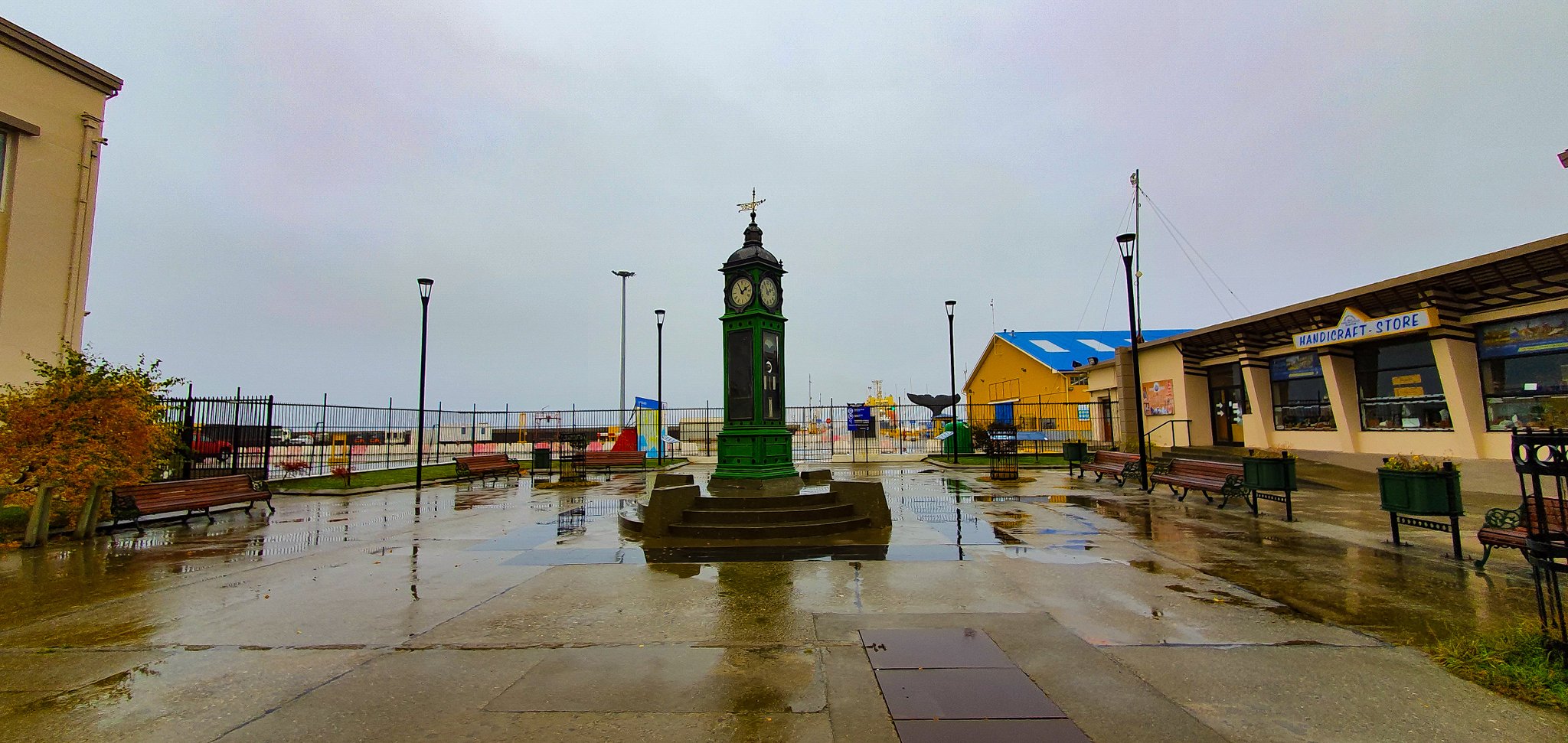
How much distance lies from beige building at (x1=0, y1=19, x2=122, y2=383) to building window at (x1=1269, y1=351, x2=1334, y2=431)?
32567 millimetres

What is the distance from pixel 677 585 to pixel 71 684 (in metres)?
4.38

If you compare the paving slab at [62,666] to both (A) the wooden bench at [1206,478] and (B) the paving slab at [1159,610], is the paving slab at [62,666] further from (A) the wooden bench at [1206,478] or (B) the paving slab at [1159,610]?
(A) the wooden bench at [1206,478]

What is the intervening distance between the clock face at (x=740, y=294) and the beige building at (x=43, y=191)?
15832mm

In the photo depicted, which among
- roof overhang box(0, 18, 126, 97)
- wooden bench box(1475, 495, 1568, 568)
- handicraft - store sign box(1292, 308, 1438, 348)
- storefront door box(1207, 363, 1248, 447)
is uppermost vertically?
roof overhang box(0, 18, 126, 97)

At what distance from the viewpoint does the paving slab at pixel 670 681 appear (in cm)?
373

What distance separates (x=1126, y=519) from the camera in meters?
11.0

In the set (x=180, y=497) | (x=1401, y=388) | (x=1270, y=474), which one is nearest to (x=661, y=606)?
(x=1270, y=474)

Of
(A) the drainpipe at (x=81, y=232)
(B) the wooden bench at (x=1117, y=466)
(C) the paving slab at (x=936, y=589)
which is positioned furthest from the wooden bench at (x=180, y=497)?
(B) the wooden bench at (x=1117, y=466)

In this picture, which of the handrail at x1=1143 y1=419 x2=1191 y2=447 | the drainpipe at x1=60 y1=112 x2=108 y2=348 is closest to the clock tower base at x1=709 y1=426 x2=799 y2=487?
the drainpipe at x1=60 y1=112 x2=108 y2=348

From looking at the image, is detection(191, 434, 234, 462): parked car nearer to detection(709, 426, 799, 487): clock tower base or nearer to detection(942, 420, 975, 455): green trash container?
detection(709, 426, 799, 487): clock tower base

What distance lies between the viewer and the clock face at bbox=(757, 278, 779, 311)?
11.3m

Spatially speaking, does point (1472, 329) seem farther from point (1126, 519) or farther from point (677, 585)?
point (677, 585)

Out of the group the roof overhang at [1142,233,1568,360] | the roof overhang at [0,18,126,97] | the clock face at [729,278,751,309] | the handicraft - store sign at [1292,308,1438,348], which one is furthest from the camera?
the handicraft - store sign at [1292,308,1438,348]

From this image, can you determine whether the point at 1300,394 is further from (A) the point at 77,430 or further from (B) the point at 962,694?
(A) the point at 77,430
